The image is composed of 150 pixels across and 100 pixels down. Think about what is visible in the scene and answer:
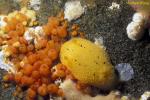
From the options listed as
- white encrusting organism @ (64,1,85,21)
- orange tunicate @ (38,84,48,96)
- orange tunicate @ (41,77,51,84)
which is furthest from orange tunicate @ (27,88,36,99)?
white encrusting organism @ (64,1,85,21)

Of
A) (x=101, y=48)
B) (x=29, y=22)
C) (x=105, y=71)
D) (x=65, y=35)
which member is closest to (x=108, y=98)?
(x=105, y=71)

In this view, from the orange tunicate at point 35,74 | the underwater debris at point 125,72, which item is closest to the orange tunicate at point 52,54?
the orange tunicate at point 35,74

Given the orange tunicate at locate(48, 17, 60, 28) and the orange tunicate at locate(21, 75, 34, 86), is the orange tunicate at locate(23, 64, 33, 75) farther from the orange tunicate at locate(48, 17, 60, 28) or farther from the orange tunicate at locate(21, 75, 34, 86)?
the orange tunicate at locate(48, 17, 60, 28)

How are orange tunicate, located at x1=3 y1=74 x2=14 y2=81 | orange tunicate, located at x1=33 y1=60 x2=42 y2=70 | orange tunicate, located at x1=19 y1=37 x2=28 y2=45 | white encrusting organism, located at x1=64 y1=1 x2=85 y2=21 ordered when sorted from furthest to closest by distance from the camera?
white encrusting organism, located at x1=64 y1=1 x2=85 y2=21
orange tunicate, located at x1=19 y1=37 x2=28 y2=45
orange tunicate, located at x1=3 y1=74 x2=14 y2=81
orange tunicate, located at x1=33 y1=60 x2=42 y2=70

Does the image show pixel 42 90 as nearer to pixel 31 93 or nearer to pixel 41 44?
pixel 31 93

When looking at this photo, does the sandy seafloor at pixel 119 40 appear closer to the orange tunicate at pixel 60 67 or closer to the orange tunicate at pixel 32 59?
the orange tunicate at pixel 32 59

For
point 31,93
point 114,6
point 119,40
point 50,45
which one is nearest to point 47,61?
point 50,45
